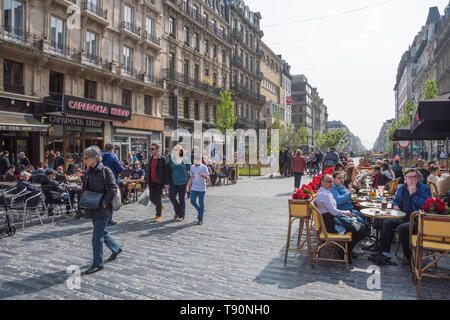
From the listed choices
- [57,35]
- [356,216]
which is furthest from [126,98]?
[356,216]

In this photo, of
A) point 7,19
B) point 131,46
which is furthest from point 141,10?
point 7,19

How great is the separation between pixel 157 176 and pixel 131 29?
19.6 metres

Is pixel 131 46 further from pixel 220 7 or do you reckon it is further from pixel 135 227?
pixel 135 227

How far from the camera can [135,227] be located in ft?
24.7

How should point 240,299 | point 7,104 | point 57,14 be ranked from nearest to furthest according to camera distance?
1. point 240,299
2. point 7,104
3. point 57,14

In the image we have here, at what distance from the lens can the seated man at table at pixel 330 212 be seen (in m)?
4.98

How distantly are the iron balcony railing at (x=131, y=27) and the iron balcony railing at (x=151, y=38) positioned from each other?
464 mm

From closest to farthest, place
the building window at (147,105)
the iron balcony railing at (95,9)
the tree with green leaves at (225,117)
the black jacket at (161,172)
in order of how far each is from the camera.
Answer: the black jacket at (161,172), the iron balcony railing at (95,9), the building window at (147,105), the tree with green leaves at (225,117)

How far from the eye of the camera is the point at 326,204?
5016mm

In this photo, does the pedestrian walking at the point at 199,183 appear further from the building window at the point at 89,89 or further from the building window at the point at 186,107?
the building window at the point at 186,107

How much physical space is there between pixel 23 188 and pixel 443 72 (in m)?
45.9

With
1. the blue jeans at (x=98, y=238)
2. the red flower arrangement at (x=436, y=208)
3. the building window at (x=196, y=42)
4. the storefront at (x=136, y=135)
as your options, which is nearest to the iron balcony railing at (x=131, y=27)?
the storefront at (x=136, y=135)

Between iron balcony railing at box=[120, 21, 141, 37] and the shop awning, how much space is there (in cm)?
1028
